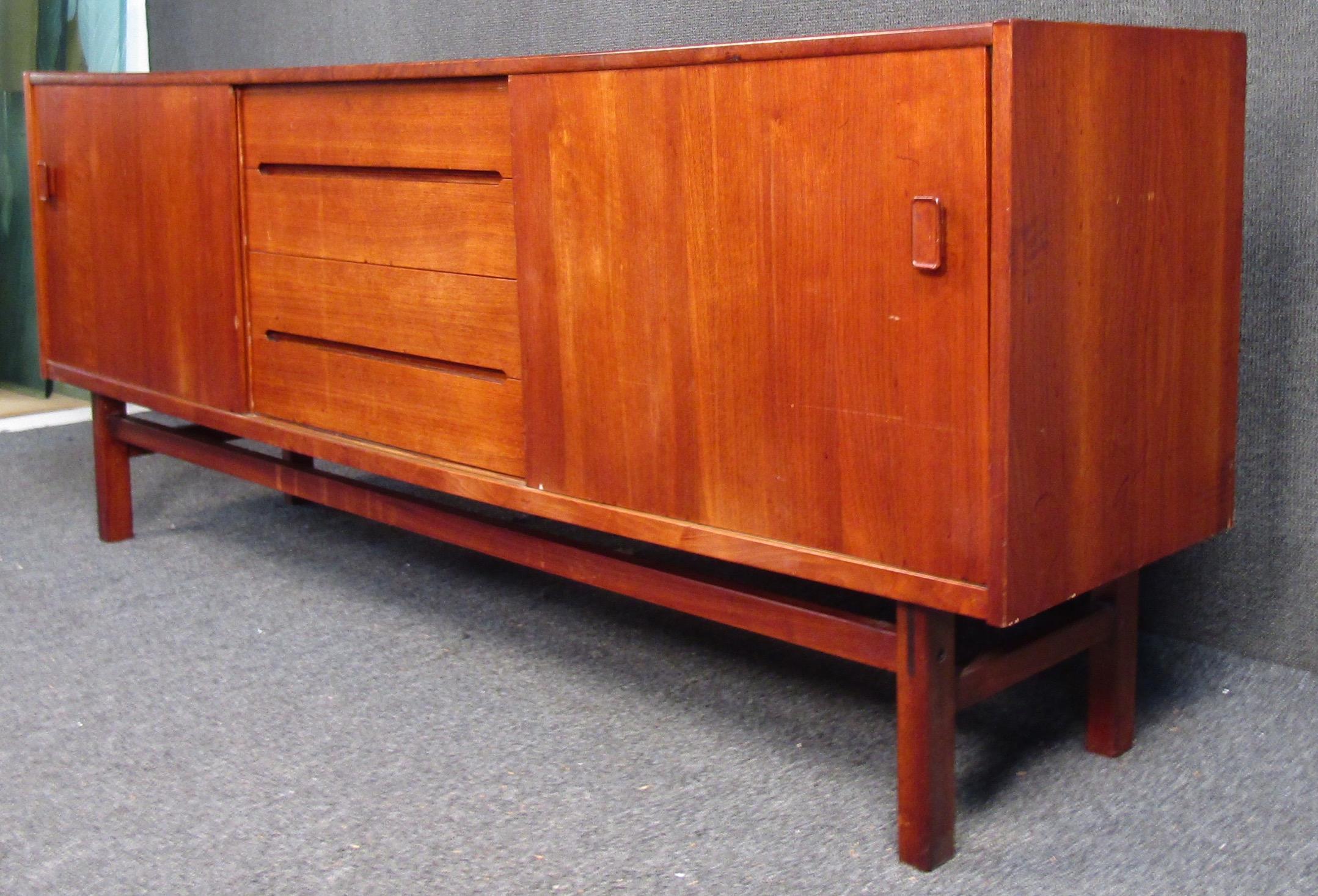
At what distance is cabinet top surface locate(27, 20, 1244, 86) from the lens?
1134 mm

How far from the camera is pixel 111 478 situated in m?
2.48

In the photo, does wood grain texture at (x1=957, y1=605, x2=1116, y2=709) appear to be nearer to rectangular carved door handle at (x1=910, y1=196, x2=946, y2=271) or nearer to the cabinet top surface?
rectangular carved door handle at (x1=910, y1=196, x2=946, y2=271)

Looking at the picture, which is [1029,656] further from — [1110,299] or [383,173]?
[383,173]

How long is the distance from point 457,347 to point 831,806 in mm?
674

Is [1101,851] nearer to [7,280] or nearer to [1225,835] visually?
[1225,835]

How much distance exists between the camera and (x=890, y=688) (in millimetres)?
1738

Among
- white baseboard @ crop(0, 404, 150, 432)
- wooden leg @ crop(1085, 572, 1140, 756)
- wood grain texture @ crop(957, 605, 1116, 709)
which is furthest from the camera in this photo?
white baseboard @ crop(0, 404, 150, 432)

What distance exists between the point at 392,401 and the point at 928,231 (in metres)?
0.83

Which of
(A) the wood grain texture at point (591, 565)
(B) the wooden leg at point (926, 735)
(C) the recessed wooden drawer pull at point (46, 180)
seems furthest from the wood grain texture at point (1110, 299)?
(C) the recessed wooden drawer pull at point (46, 180)

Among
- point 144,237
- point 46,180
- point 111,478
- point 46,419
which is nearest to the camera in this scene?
point 144,237

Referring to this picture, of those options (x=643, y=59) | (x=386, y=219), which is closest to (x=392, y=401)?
(x=386, y=219)

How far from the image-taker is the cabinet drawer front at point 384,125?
61.9 inches

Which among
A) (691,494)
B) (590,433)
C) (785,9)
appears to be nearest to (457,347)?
(590,433)

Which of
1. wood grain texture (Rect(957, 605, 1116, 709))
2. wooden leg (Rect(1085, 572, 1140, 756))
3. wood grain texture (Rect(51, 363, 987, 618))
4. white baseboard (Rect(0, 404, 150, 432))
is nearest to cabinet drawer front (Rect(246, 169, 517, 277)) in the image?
wood grain texture (Rect(51, 363, 987, 618))
